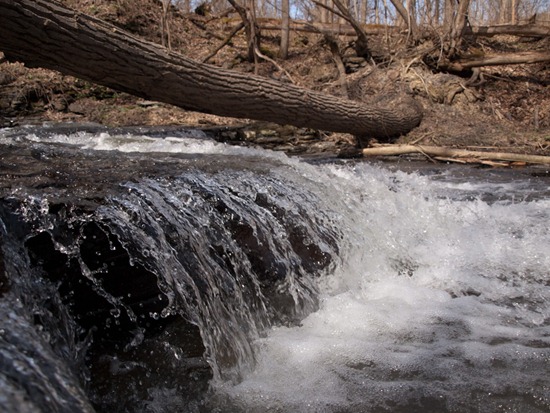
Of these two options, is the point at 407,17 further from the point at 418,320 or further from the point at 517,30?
the point at 418,320

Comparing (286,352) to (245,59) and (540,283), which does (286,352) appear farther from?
(245,59)

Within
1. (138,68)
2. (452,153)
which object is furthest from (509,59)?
(138,68)

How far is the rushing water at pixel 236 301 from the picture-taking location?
2.21 meters

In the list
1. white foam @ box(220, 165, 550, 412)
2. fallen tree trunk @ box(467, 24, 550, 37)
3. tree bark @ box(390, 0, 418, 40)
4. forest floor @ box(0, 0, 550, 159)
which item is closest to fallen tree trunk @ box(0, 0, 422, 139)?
white foam @ box(220, 165, 550, 412)

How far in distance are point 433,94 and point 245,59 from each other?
6312 millimetres

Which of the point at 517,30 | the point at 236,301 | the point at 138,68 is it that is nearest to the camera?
the point at 236,301

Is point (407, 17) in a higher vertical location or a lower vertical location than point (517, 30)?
higher

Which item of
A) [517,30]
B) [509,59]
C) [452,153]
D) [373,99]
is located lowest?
[452,153]

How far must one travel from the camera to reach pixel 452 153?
349 inches

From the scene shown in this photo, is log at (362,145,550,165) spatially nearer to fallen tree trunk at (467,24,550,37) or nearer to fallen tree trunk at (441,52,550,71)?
fallen tree trunk at (441,52,550,71)

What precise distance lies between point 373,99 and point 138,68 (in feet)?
26.1

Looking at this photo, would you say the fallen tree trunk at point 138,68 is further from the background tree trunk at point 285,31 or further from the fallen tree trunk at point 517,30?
the background tree trunk at point 285,31


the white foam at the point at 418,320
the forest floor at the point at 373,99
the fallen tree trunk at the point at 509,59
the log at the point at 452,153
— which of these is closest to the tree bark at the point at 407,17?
the forest floor at the point at 373,99

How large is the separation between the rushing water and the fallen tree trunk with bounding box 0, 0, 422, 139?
3.19ft
